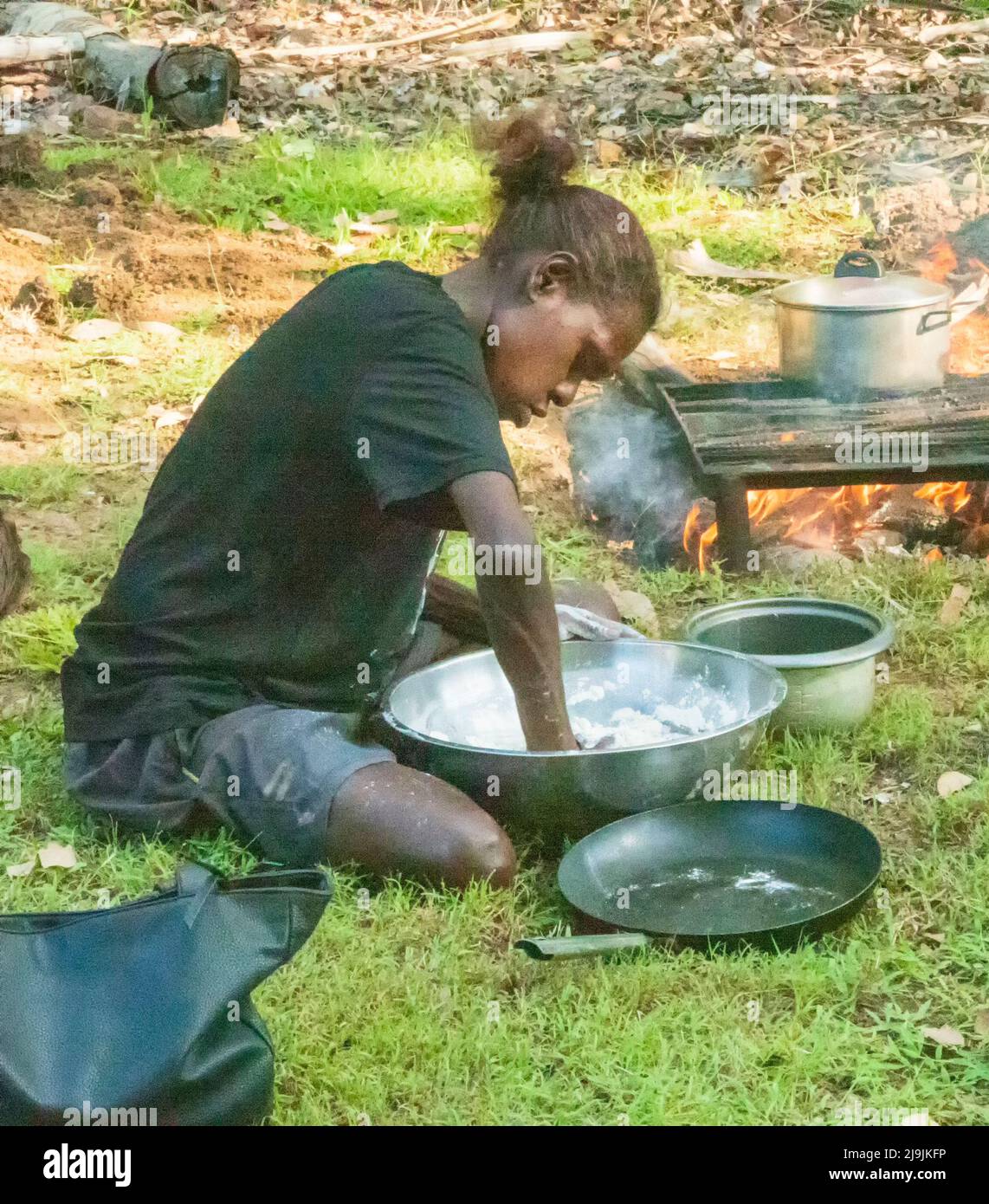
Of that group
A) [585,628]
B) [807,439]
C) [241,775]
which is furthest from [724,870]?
[807,439]

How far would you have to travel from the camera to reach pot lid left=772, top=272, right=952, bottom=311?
18.0 feet

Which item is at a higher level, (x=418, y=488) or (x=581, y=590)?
(x=418, y=488)

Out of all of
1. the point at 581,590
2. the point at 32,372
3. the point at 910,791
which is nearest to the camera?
the point at 910,791

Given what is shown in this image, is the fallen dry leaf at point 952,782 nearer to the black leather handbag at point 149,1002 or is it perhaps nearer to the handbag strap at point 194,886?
the black leather handbag at point 149,1002

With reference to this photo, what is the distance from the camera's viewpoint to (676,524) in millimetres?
5492

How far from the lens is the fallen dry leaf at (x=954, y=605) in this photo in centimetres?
487

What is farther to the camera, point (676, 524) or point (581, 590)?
point (676, 524)

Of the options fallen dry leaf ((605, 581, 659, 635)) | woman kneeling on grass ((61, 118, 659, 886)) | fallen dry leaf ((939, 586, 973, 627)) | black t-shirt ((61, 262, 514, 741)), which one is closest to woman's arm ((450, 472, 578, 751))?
woman kneeling on grass ((61, 118, 659, 886))

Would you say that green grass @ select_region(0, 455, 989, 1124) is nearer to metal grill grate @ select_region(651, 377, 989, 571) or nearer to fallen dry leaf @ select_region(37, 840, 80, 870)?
fallen dry leaf @ select_region(37, 840, 80, 870)

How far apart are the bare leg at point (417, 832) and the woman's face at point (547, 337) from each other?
2.92ft

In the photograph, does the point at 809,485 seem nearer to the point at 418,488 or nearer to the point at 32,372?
the point at 418,488

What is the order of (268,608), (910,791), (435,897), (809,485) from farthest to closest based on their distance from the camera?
1. (809,485)
2. (910,791)
3. (268,608)
4. (435,897)
